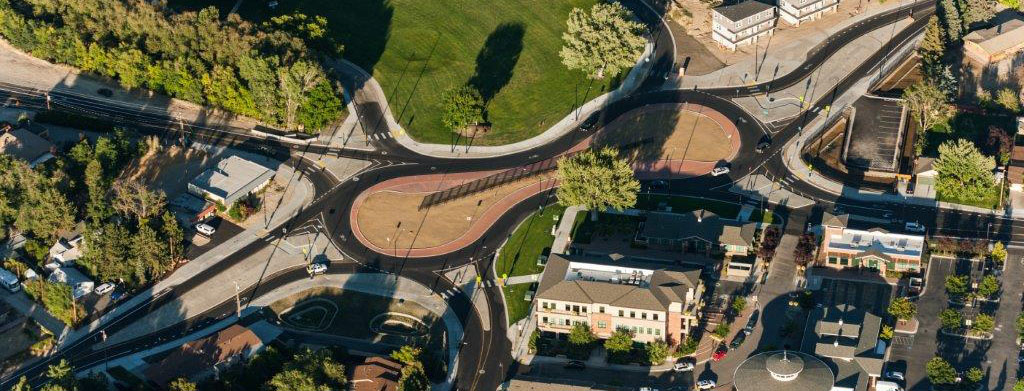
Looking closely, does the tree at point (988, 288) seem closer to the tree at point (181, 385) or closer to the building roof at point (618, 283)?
the building roof at point (618, 283)

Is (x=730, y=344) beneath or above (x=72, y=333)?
above

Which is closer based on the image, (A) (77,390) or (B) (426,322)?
(A) (77,390)

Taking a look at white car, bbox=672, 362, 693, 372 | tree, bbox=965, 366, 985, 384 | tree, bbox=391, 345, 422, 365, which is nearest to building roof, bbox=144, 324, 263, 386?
tree, bbox=391, 345, 422, 365

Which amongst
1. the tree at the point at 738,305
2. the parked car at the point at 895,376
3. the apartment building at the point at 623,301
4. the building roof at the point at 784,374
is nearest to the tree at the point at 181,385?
the apartment building at the point at 623,301

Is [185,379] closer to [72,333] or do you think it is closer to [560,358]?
[72,333]

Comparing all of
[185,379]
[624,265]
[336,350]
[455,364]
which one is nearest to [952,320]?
[624,265]
